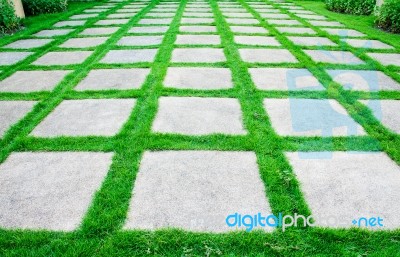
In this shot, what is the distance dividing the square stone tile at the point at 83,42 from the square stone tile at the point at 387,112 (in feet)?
13.8

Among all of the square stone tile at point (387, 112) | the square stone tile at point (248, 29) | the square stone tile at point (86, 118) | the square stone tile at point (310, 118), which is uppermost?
the square stone tile at point (248, 29)

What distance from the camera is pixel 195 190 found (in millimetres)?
2141

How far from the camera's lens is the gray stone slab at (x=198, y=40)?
5512 mm

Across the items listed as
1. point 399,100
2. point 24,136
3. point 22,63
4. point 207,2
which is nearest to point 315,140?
point 399,100

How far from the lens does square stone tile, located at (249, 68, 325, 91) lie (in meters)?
3.74

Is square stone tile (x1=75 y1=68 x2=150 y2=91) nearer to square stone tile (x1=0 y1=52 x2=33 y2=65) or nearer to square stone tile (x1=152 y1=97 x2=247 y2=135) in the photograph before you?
square stone tile (x1=152 y1=97 x2=247 y2=135)

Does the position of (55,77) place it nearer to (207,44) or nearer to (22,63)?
(22,63)

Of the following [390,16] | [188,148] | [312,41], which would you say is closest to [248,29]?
[312,41]

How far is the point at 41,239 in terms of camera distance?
173 centimetres

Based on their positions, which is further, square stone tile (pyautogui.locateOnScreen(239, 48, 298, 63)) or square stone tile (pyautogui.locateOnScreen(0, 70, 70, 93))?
square stone tile (pyautogui.locateOnScreen(239, 48, 298, 63))

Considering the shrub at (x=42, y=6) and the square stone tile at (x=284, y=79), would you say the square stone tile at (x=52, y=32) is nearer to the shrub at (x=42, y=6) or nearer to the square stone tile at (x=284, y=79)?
the shrub at (x=42, y=6)

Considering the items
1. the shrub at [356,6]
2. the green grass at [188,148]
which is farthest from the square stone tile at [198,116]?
the shrub at [356,6]

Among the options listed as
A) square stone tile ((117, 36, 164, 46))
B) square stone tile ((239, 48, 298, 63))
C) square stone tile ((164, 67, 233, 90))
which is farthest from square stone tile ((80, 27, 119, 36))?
square stone tile ((239, 48, 298, 63))

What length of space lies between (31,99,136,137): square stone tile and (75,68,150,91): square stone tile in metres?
0.39
